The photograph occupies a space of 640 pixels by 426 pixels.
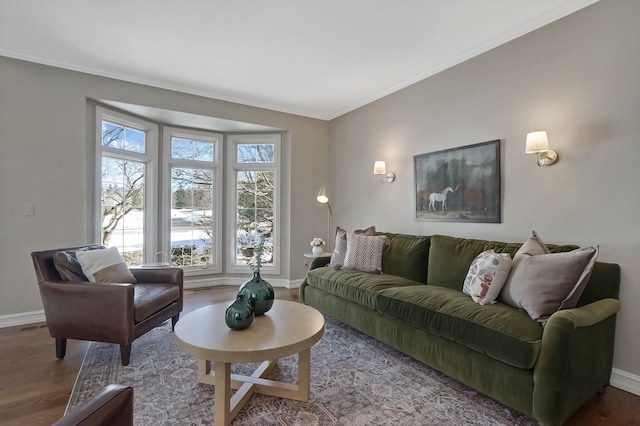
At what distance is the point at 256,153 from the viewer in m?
5.09

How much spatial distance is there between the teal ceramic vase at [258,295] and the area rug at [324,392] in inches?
20.7

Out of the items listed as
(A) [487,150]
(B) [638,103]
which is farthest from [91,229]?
(B) [638,103]

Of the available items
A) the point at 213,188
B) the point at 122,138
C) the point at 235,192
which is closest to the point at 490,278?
the point at 235,192

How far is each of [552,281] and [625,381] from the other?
37.7 inches

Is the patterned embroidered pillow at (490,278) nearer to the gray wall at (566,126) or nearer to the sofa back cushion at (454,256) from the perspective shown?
the sofa back cushion at (454,256)

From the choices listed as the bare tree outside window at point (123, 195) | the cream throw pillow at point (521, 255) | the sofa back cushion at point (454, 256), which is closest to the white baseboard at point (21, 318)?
the bare tree outside window at point (123, 195)

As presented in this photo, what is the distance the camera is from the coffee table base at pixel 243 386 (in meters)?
1.71

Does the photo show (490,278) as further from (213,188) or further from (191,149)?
(191,149)

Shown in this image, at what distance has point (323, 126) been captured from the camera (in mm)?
5176

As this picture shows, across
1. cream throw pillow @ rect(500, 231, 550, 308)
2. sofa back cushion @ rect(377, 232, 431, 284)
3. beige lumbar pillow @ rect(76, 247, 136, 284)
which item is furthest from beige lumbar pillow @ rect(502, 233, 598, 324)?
beige lumbar pillow @ rect(76, 247, 136, 284)

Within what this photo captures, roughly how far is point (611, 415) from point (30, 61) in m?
5.45

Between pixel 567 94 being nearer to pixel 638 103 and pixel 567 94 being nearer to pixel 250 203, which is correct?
pixel 638 103

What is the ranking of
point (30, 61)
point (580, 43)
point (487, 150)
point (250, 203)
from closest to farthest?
point (580, 43) → point (487, 150) → point (30, 61) → point (250, 203)

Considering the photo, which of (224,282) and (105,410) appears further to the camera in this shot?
(224,282)
